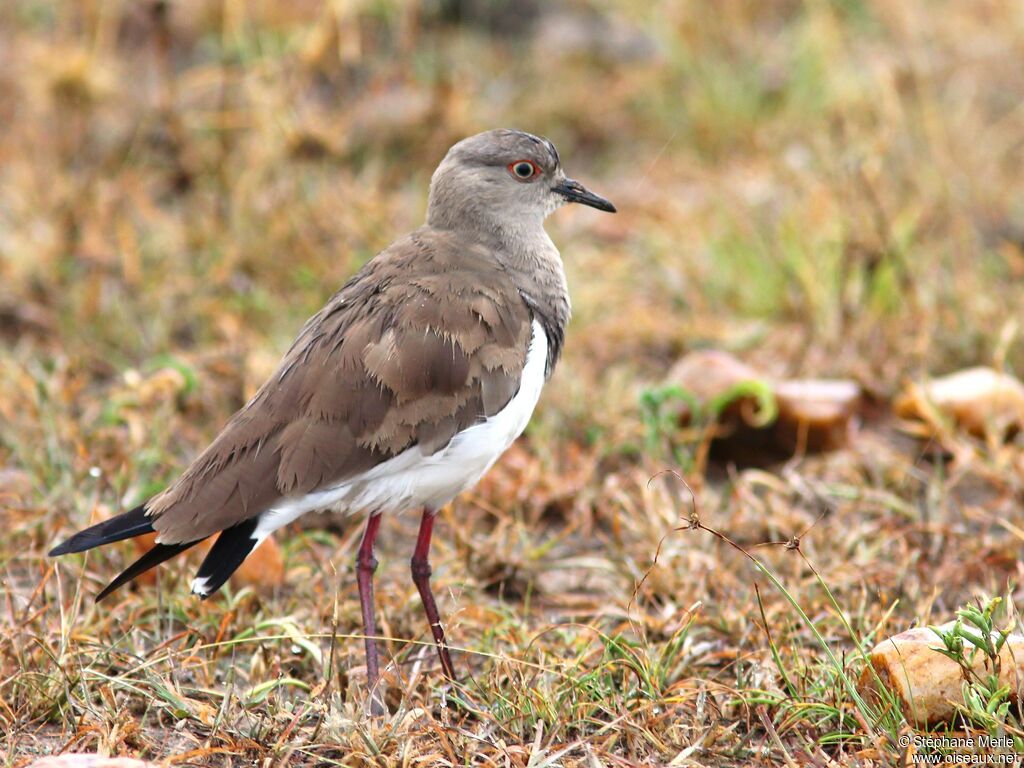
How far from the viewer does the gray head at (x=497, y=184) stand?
3.89 meters

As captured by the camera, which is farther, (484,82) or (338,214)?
(484,82)

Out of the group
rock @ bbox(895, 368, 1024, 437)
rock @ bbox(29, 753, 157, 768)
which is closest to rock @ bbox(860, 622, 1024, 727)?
rock @ bbox(29, 753, 157, 768)

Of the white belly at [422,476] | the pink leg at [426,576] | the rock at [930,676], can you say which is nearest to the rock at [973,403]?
the rock at [930,676]

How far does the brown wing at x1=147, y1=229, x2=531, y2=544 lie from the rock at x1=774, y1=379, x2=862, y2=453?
1469mm

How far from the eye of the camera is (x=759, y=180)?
22.0 feet

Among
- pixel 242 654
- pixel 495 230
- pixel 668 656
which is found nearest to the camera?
pixel 668 656

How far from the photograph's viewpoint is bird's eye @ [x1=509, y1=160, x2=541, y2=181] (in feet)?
13.0

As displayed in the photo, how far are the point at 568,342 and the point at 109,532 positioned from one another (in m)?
2.65

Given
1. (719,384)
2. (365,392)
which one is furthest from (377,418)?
(719,384)

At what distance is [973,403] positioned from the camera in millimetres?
4664

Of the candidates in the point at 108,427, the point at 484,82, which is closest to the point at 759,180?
the point at 484,82

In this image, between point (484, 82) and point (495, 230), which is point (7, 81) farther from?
point (495, 230)

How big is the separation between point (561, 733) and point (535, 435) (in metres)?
1.78

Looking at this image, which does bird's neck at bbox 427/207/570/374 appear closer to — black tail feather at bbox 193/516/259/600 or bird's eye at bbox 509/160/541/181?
bird's eye at bbox 509/160/541/181
